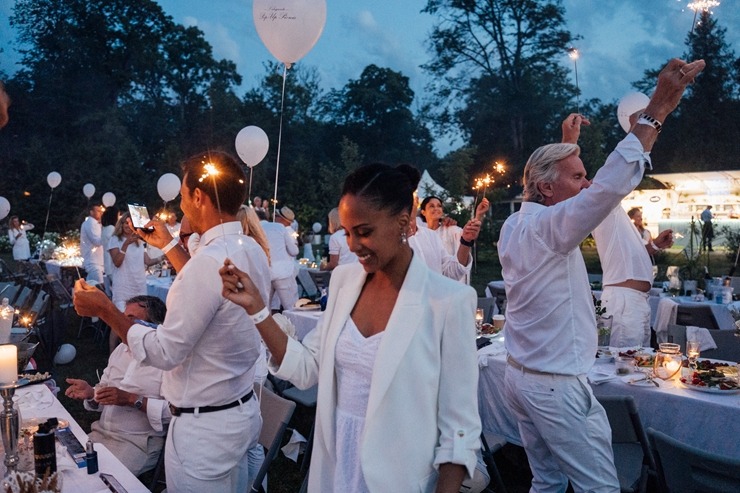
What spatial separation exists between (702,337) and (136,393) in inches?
164

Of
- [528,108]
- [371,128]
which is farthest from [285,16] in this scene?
[371,128]

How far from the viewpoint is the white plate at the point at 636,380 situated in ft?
11.6

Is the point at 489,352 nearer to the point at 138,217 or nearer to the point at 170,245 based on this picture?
the point at 170,245

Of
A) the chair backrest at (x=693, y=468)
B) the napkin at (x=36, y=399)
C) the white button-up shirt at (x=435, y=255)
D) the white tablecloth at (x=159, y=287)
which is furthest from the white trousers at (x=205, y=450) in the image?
the white tablecloth at (x=159, y=287)

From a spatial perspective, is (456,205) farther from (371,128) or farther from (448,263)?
(371,128)

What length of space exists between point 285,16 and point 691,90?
37.4 metres

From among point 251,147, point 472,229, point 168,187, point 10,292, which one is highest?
point 251,147

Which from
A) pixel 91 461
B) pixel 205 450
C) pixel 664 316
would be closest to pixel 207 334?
pixel 205 450

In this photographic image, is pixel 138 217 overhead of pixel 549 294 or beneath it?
overhead

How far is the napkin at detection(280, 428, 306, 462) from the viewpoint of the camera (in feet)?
15.6

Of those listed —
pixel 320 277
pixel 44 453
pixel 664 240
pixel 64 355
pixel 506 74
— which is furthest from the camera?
pixel 506 74

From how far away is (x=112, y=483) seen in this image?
216cm

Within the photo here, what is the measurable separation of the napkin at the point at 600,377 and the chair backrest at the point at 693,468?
1.17 m

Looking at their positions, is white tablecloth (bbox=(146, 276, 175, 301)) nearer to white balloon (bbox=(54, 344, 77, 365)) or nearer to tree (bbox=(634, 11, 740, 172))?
white balloon (bbox=(54, 344, 77, 365))
